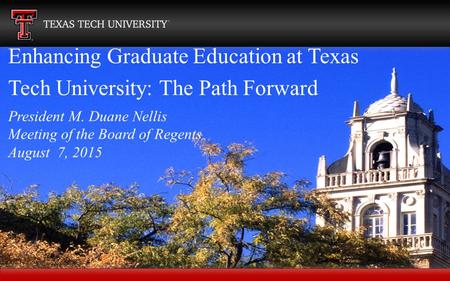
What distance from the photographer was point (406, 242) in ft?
89.8

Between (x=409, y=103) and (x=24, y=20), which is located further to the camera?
(x=409, y=103)

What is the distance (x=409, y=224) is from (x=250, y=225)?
131 inches

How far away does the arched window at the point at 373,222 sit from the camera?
27.3m

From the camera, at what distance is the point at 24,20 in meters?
21.5

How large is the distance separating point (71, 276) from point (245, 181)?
23.6ft

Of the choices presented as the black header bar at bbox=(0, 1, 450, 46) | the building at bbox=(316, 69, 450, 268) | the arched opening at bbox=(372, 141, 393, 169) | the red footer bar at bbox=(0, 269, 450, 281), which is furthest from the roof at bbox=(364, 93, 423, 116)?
the red footer bar at bbox=(0, 269, 450, 281)

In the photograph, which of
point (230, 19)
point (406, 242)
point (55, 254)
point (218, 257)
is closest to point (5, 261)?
point (55, 254)

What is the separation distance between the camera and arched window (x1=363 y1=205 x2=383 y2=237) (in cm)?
2731

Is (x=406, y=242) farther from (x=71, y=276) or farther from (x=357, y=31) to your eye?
(x=71, y=276)

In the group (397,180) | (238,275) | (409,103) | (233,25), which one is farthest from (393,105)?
(238,275)

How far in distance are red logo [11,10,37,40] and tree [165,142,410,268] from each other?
4769 mm

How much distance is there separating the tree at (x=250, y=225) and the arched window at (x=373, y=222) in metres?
0.72

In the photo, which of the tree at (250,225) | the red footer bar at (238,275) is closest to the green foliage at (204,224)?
the tree at (250,225)

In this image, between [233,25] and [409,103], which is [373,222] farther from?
[233,25]
